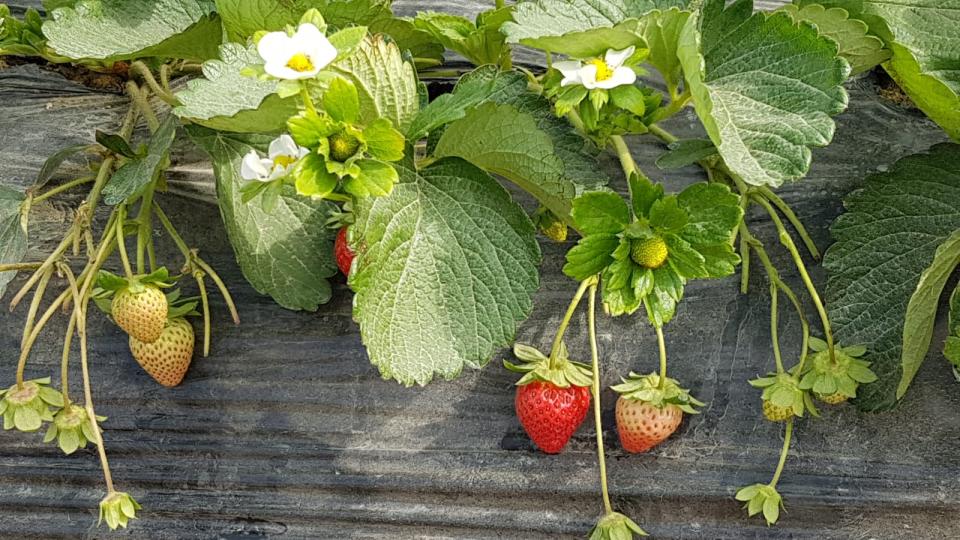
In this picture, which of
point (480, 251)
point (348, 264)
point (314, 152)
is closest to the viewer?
point (314, 152)

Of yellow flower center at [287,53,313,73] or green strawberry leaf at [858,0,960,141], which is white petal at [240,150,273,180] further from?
green strawberry leaf at [858,0,960,141]

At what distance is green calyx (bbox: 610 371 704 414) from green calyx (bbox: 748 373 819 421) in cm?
7

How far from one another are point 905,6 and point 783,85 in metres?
0.19

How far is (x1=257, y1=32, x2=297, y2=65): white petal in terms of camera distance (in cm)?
83

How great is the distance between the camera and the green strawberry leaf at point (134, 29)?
104cm

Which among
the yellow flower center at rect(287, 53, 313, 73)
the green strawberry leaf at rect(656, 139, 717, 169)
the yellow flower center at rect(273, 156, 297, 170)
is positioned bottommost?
the green strawberry leaf at rect(656, 139, 717, 169)

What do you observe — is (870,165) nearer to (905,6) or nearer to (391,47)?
(905,6)

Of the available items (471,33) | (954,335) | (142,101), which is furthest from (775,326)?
(142,101)

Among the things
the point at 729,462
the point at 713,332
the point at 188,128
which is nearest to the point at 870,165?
the point at 713,332

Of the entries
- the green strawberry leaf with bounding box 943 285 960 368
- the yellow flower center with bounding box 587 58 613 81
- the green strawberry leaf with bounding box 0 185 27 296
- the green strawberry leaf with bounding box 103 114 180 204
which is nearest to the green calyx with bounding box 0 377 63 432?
the green strawberry leaf with bounding box 0 185 27 296

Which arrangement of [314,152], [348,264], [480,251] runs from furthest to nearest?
[348,264]
[480,251]
[314,152]

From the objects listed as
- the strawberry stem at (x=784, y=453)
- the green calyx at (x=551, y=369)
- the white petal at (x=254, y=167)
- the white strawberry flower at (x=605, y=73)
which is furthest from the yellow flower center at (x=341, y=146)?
the strawberry stem at (x=784, y=453)

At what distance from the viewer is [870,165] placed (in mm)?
1151

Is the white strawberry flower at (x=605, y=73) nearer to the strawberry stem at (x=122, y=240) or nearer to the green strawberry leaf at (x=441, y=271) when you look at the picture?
the green strawberry leaf at (x=441, y=271)
